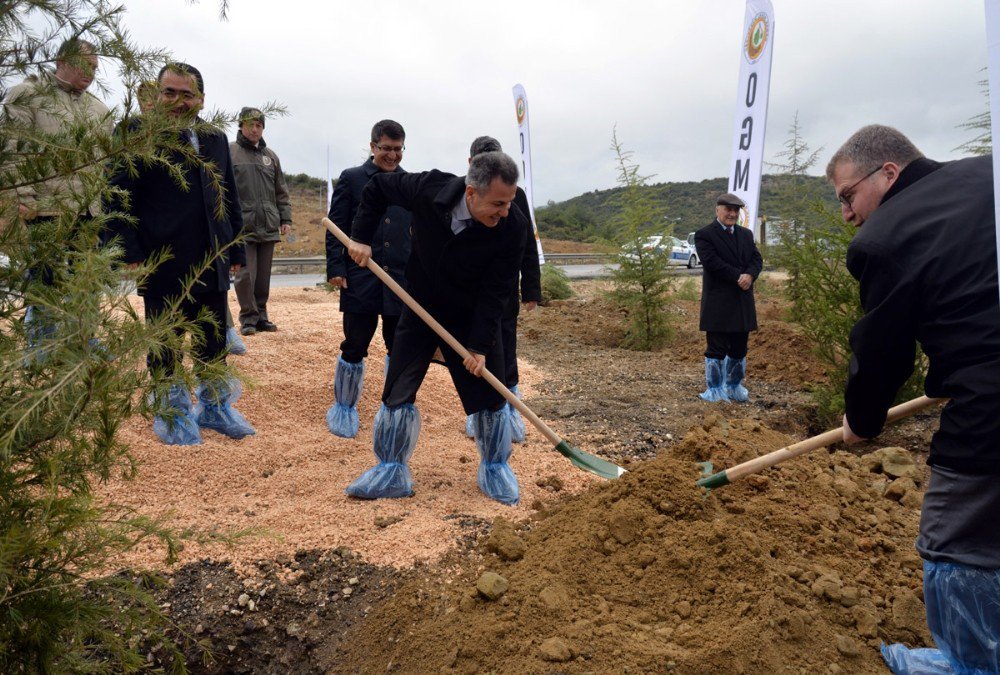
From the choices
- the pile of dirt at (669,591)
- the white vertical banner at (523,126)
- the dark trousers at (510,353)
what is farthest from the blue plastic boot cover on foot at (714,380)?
the white vertical banner at (523,126)

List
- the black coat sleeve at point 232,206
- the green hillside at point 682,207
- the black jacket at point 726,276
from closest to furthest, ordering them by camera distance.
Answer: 1. the black coat sleeve at point 232,206
2. the black jacket at point 726,276
3. the green hillside at point 682,207

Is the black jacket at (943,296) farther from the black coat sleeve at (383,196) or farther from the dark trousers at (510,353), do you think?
the dark trousers at (510,353)

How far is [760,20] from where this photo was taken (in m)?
8.39

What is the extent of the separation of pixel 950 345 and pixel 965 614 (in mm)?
853

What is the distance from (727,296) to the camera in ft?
20.6

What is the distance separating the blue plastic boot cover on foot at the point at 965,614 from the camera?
2.11 metres

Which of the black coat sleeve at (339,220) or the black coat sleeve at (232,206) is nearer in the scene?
the black coat sleeve at (232,206)

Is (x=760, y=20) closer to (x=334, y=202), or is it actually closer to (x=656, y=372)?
(x=656, y=372)

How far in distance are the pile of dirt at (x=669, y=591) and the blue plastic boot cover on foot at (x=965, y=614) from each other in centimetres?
31

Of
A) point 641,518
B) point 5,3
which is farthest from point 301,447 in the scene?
point 5,3

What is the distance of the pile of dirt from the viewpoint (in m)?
→ 2.36

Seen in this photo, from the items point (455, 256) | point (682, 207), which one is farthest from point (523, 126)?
point (682, 207)

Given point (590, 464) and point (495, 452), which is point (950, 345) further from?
point (495, 452)

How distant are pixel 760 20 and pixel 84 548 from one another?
29.9ft
